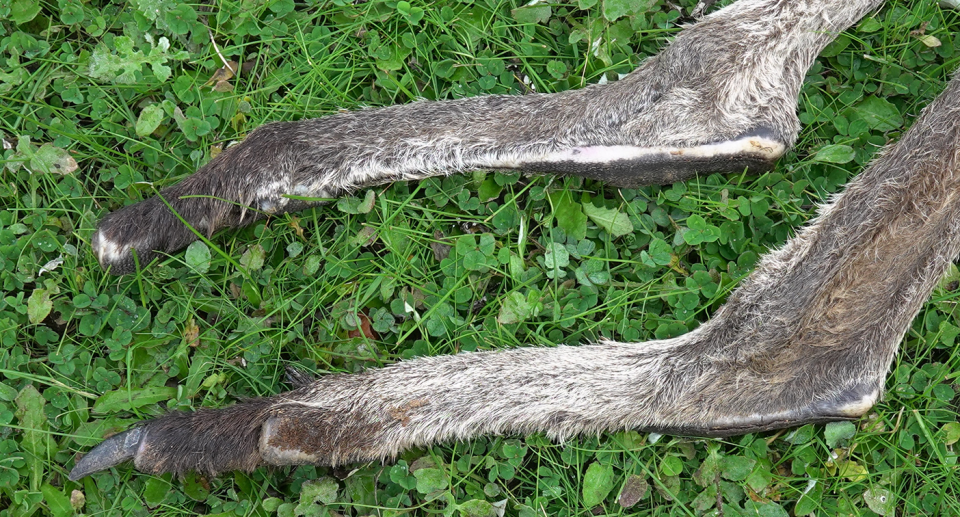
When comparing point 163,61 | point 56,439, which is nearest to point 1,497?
point 56,439

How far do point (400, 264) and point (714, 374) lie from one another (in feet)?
5.80

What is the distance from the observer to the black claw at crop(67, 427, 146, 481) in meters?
3.46

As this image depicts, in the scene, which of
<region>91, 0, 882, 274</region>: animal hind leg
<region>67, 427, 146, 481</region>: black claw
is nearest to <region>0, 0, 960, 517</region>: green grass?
<region>91, 0, 882, 274</region>: animal hind leg

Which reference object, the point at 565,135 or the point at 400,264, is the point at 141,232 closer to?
the point at 400,264

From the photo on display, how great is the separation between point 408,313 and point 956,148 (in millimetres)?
2729

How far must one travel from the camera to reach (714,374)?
3.28m

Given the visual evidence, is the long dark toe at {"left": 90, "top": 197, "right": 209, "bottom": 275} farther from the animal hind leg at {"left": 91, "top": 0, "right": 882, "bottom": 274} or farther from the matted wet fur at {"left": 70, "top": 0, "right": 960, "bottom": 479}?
the matted wet fur at {"left": 70, "top": 0, "right": 960, "bottom": 479}

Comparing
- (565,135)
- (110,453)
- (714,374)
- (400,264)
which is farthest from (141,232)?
(714,374)

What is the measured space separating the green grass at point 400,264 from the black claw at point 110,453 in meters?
0.42

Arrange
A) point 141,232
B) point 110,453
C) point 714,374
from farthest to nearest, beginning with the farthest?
point 141,232 → point 110,453 → point 714,374

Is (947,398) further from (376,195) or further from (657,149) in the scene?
(376,195)

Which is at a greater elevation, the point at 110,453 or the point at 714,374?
the point at 714,374

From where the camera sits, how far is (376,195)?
13.0ft

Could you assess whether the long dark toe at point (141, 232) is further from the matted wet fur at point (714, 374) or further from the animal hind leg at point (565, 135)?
the matted wet fur at point (714, 374)
